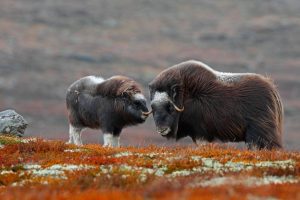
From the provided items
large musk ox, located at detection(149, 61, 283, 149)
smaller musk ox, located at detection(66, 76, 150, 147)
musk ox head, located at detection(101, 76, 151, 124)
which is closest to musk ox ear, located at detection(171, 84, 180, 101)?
large musk ox, located at detection(149, 61, 283, 149)

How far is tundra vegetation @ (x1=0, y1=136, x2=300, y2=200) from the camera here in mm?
10559

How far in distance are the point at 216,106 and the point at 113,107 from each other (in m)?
5.31

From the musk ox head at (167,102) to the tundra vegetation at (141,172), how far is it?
1.84 m

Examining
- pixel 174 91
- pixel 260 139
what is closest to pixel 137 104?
pixel 174 91

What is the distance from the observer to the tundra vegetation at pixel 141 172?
10.6 meters

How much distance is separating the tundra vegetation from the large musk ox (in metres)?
1.83

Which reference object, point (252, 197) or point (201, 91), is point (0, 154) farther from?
point (252, 197)

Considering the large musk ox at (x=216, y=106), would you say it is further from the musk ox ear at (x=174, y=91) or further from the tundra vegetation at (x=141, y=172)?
the tundra vegetation at (x=141, y=172)

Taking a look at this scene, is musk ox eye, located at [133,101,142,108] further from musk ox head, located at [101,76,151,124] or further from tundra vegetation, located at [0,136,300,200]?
tundra vegetation, located at [0,136,300,200]

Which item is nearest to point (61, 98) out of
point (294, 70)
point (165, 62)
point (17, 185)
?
point (165, 62)

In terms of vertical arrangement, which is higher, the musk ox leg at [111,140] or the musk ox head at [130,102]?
the musk ox head at [130,102]

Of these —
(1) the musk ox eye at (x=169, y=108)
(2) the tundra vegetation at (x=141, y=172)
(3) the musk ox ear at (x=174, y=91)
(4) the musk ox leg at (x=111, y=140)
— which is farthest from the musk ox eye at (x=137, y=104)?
(2) the tundra vegetation at (x=141, y=172)

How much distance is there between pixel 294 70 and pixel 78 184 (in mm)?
173691

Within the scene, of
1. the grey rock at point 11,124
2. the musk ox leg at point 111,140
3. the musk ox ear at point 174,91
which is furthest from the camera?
the musk ox leg at point 111,140
